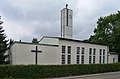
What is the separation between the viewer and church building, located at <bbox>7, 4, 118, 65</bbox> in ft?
77.5

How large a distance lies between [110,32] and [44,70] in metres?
31.9

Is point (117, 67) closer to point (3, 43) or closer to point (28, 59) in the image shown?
point (28, 59)

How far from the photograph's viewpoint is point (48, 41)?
28.7m

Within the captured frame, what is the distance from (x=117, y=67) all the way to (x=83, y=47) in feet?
17.8

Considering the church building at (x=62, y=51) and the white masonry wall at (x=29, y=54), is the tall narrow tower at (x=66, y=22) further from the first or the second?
the white masonry wall at (x=29, y=54)

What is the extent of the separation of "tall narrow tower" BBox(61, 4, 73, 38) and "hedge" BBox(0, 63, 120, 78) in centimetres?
671

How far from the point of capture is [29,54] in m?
24.0

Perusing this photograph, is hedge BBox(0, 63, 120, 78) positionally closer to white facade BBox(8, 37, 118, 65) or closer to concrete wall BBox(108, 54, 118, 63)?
white facade BBox(8, 37, 118, 65)

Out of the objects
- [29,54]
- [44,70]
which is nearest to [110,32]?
[29,54]

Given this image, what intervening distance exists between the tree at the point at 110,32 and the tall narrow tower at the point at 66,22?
60.6ft

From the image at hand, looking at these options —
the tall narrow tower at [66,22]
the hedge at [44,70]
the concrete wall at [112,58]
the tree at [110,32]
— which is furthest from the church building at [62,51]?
the tree at [110,32]

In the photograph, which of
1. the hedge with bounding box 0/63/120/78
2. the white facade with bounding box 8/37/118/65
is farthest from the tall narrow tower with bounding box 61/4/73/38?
the hedge with bounding box 0/63/120/78

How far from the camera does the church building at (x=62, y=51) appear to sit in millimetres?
23611

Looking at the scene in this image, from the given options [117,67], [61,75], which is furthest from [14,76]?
[117,67]
